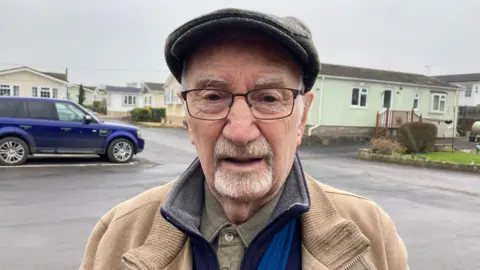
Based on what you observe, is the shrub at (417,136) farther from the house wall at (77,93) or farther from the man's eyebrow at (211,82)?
the house wall at (77,93)

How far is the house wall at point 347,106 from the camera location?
24.6m

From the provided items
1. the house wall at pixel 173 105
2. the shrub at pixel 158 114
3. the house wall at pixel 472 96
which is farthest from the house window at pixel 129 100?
the house wall at pixel 472 96

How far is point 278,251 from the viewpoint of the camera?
4.66ft

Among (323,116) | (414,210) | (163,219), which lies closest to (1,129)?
(414,210)

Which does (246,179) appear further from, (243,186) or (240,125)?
(240,125)

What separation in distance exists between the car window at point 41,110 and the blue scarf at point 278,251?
1222 cm

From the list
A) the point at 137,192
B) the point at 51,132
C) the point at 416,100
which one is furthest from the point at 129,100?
the point at 137,192

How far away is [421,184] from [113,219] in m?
10.9

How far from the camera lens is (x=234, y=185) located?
139 cm

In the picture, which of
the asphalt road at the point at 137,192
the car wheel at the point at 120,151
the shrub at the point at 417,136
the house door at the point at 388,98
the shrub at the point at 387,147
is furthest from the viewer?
the house door at the point at 388,98

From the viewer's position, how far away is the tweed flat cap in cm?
131

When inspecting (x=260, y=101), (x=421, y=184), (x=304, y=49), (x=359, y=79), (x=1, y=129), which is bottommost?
(x=421, y=184)

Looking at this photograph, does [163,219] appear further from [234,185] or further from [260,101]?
[260,101]

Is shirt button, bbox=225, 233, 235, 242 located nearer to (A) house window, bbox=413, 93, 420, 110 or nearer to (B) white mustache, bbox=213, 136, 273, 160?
(B) white mustache, bbox=213, 136, 273, 160
